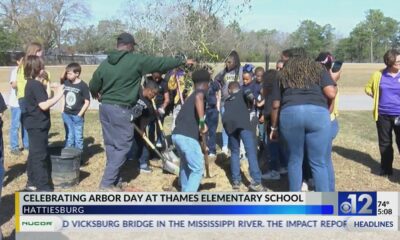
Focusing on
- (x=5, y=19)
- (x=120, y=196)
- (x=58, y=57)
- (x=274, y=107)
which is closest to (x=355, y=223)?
(x=274, y=107)

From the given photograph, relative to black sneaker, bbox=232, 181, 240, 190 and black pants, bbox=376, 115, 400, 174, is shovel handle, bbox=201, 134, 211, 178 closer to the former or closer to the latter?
black sneaker, bbox=232, 181, 240, 190

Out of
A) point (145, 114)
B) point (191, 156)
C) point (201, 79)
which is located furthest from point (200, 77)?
point (145, 114)

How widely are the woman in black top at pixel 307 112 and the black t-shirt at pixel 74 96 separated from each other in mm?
3850

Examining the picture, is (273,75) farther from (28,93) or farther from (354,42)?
(354,42)

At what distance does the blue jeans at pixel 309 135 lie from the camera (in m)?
4.95

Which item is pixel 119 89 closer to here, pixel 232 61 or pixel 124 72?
pixel 124 72

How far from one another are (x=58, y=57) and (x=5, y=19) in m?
14.9

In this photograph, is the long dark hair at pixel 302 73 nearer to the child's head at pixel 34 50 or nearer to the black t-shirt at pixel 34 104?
the black t-shirt at pixel 34 104

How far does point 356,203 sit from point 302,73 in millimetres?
1407

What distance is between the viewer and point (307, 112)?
493 cm

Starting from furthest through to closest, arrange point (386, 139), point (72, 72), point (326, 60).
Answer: point (72, 72)
point (386, 139)
point (326, 60)

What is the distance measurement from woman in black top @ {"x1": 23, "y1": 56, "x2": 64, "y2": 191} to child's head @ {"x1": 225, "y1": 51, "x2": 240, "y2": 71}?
2.59 m

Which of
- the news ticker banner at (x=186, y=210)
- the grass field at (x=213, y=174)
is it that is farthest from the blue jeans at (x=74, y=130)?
the news ticker banner at (x=186, y=210)

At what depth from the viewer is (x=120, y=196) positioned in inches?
168
